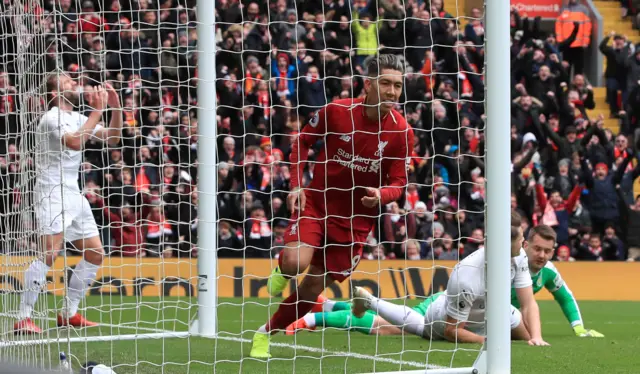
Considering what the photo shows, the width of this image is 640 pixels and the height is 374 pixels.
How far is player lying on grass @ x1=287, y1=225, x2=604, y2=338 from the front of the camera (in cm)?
811

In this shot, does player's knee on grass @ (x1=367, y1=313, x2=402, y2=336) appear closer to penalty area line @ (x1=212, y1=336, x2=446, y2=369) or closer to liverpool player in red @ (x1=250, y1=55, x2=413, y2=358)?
penalty area line @ (x1=212, y1=336, x2=446, y2=369)

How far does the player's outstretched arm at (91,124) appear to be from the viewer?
7.05 metres

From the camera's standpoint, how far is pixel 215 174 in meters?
8.24

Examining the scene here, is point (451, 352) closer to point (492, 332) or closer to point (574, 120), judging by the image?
point (492, 332)

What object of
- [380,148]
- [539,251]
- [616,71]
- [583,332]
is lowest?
[583,332]

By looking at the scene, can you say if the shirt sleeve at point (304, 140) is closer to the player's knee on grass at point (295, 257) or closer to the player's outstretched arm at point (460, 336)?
the player's knee on grass at point (295, 257)

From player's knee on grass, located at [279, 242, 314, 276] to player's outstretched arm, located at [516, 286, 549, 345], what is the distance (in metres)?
2.09

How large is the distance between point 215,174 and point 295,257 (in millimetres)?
1858

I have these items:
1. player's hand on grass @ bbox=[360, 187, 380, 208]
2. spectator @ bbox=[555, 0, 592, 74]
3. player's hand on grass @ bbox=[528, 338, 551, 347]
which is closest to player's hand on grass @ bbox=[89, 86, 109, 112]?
player's hand on grass @ bbox=[360, 187, 380, 208]

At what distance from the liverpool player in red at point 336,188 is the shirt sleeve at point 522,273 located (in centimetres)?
152

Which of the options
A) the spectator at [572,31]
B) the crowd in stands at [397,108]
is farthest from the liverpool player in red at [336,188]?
the spectator at [572,31]

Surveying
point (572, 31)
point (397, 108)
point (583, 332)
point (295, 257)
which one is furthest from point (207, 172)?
point (572, 31)

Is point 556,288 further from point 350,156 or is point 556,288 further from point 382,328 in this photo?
point 350,156

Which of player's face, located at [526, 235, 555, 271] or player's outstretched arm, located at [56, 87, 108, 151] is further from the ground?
player's outstretched arm, located at [56, 87, 108, 151]
